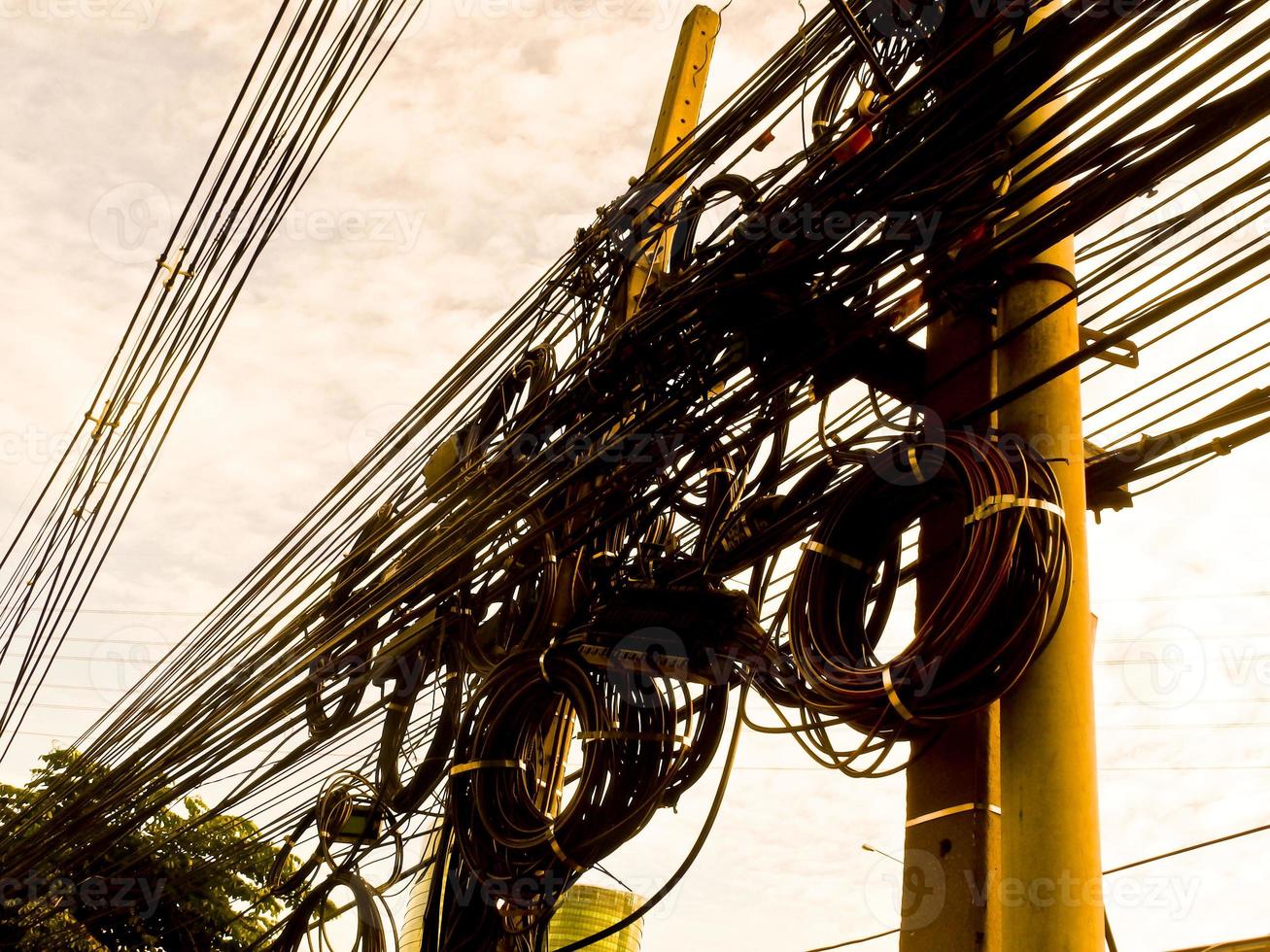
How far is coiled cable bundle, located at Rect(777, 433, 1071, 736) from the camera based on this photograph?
273 cm

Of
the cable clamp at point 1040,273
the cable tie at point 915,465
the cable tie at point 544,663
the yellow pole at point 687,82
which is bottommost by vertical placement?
the cable tie at point 544,663

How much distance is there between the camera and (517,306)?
230 inches

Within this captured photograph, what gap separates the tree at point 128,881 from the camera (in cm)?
654

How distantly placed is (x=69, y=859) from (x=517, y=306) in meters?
4.53

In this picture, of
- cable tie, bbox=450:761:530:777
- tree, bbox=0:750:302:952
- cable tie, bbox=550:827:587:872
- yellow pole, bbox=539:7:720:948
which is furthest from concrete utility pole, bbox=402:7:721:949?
tree, bbox=0:750:302:952

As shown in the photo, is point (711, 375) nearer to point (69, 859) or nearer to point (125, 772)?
point (125, 772)

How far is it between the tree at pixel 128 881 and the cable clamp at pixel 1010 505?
4182mm

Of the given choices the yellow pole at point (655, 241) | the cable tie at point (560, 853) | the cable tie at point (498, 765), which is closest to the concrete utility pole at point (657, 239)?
the yellow pole at point (655, 241)

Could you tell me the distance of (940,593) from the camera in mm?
3129

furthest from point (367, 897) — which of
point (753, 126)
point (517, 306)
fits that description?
point (753, 126)

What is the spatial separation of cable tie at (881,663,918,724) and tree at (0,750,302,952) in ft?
12.7

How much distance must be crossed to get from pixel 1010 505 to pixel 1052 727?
21.0 inches
